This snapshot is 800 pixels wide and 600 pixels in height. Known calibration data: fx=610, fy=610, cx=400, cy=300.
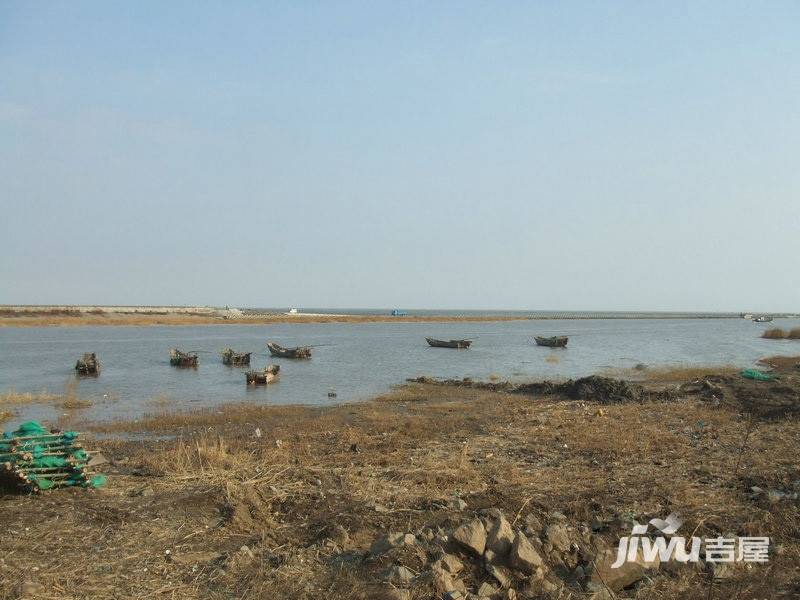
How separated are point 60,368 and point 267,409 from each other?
22.4 metres

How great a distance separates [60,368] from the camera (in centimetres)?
3581

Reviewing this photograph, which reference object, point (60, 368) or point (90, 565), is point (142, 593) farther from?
point (60, 368)

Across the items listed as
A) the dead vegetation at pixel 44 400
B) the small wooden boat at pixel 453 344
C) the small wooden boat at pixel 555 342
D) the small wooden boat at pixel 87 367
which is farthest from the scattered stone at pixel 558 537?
the small wooden boat at pixel 555 342

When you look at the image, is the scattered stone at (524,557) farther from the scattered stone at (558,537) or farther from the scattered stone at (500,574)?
the scattered stone at (558,537)

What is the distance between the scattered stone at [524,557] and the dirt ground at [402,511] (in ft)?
0.18

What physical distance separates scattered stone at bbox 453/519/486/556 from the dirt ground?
10 cm

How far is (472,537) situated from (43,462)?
20.7ft

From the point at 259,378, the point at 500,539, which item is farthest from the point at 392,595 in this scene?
the point at 259,378

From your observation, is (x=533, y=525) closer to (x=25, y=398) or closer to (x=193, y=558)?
(x=193, y=558)

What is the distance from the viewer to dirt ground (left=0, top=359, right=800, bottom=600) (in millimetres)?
5559

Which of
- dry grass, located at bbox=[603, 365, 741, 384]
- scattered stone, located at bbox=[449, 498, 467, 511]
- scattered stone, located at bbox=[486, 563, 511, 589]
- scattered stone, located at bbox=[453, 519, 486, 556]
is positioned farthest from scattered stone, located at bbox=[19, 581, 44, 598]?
dry grass, located at bbox=[603, 365, 741, 384]

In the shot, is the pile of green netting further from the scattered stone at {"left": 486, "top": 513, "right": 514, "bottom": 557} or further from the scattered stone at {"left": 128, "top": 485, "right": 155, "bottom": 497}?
the scattered stone at {"left": 486, "top": 513, "right": 514, "bottom": 557}

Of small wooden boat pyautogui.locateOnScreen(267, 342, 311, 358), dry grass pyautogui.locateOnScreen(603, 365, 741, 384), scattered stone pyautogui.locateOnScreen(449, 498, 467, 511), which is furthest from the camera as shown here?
small wooden boat pyautogui.locateOnScreen(267, 342, 311, 358)

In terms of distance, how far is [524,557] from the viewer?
18.0 feet
